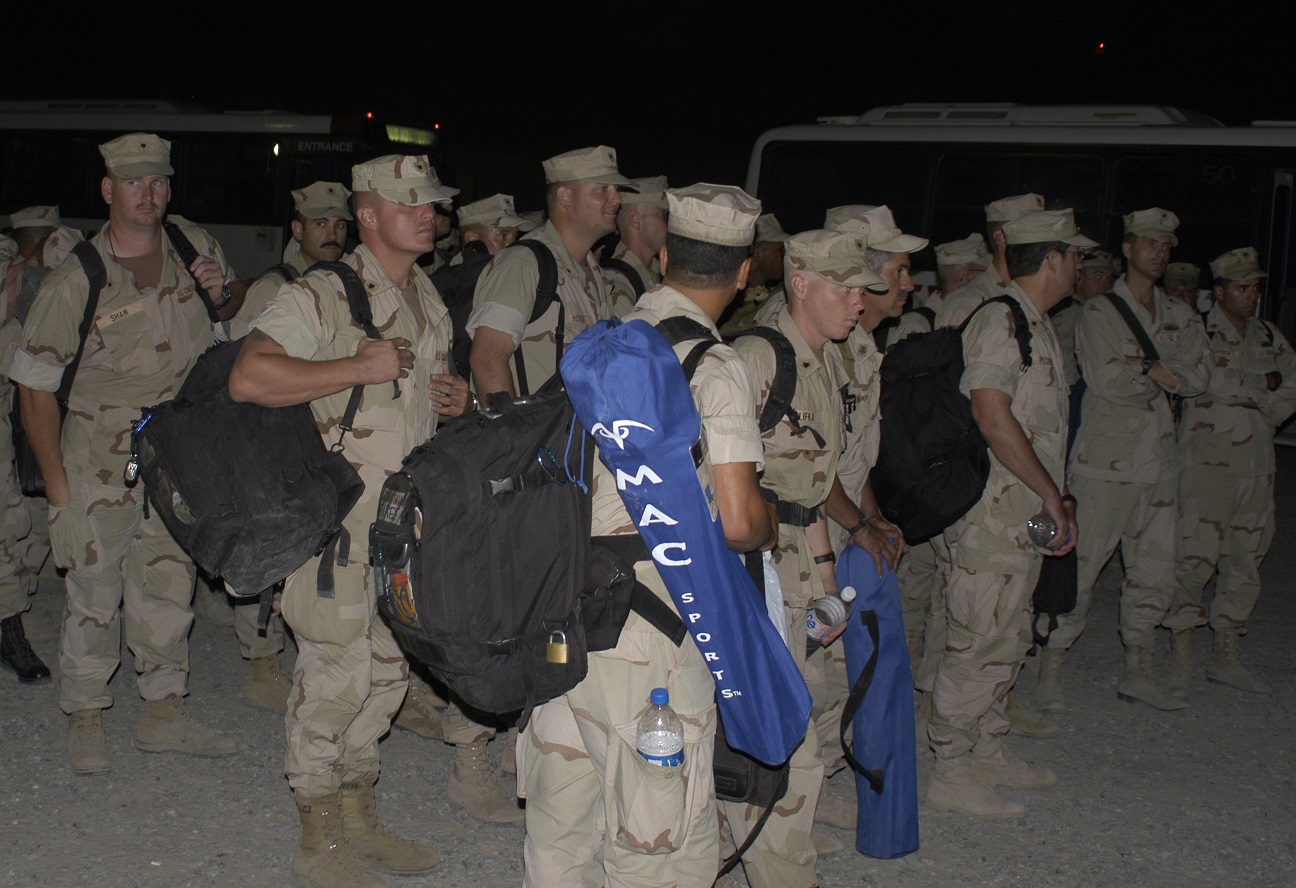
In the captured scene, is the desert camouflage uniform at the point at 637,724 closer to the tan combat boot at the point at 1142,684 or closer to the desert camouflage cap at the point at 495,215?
the tan combat boot at the point at 1142,684

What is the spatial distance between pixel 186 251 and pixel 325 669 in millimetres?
2043

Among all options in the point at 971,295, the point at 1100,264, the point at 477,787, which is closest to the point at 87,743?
the point at 477,787

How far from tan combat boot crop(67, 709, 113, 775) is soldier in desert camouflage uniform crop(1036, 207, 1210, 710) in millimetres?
4131

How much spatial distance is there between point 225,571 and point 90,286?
1625 mm

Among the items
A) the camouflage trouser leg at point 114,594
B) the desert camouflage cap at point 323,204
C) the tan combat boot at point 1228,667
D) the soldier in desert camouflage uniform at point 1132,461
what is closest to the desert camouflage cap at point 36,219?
the desert camouflage cap at point 323,204

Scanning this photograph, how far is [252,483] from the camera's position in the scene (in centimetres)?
346

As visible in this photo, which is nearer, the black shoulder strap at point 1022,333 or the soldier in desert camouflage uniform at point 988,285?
the black shoulder strap at point 1022,333

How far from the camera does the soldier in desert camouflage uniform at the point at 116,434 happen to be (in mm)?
4426

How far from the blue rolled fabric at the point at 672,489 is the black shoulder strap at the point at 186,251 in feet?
9.28

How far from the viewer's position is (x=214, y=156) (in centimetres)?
1538

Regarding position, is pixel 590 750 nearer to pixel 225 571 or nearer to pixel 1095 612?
pixel 225 571

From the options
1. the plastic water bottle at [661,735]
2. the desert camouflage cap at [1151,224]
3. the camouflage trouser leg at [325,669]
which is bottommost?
the camouflage trouser leg at [325,669]

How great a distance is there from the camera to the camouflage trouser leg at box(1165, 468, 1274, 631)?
630 centimetres

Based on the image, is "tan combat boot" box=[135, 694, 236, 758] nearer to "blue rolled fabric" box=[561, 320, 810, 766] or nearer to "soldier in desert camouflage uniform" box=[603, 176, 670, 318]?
"soldier in desert camouflage uniform" box=[603, 176, 670, 318]
